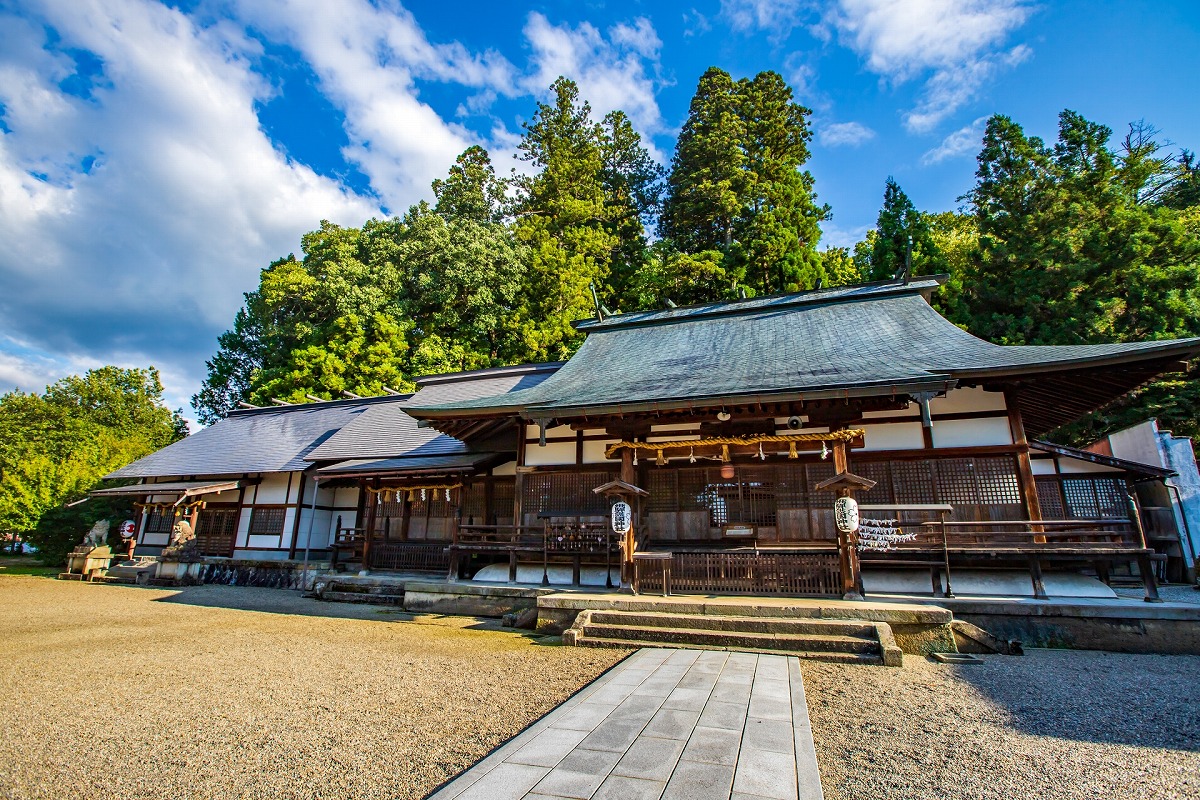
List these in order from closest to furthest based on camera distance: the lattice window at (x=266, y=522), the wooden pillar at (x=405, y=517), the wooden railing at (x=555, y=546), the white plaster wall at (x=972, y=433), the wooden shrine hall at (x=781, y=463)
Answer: the wooden shrine hall at (x=781, y=463), the white plaster wall at (x=972, y=433), the wooden railing at (x=555, y=546), the wooden pillar at (x=405, y=517), the lattice window at (x=266, y=522)

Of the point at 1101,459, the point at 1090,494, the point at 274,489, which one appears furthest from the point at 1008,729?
the point at 274,489

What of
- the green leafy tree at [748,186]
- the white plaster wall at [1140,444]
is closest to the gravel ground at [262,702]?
the white plaster wall at [1140,444]

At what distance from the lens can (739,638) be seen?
7.46 m

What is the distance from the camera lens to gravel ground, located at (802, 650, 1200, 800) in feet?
11.7

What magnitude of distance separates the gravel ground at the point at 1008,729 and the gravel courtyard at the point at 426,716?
2 cm

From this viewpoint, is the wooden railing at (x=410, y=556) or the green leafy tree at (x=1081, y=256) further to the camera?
the green leafy tree at (x=1081, y=256)

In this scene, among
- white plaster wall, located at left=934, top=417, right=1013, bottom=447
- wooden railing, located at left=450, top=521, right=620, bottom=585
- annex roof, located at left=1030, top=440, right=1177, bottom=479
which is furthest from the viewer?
annex roof, located at left=1030, top=440, right=1177, bottom=479

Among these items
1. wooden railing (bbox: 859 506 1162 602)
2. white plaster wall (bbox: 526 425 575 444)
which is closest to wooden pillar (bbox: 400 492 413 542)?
white plaster wall (bbox: 526 425 575 444)

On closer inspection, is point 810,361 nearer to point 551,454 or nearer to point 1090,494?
point 551,454

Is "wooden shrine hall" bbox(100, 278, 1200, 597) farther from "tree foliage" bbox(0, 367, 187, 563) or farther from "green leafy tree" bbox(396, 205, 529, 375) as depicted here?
"tree foliage" bbox(0, 367, 187, 563)

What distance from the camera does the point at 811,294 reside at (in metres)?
15.6

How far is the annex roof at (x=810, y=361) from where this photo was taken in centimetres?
862

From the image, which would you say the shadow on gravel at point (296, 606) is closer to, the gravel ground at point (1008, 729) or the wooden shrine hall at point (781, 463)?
the wooden shrine hall at point (781, 463)

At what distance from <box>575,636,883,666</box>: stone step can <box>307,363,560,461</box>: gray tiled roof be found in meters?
8.25
